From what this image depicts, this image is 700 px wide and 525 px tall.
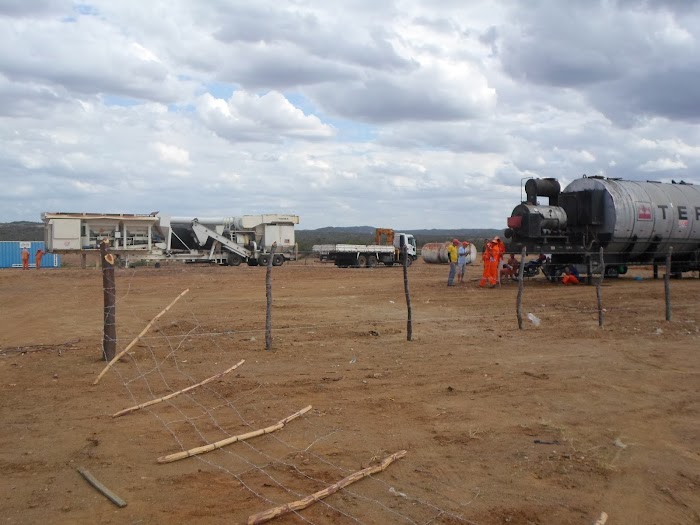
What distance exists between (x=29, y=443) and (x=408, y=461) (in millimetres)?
3744

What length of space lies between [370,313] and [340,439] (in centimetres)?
1015

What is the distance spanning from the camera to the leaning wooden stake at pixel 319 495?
5.17m

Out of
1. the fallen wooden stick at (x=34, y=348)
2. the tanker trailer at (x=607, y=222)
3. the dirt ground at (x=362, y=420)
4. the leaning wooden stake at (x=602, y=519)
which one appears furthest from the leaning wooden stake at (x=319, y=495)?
the tanker trailer at (x=607, y=222)

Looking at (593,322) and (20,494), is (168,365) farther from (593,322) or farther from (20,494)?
(593,322)

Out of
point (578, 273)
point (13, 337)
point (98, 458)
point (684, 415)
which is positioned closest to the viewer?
point (98, 458)

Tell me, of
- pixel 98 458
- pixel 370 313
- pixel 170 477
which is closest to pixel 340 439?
pixel 170 477

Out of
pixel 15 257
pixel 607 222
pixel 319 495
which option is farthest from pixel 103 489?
pixel 15 257

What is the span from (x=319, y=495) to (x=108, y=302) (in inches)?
234

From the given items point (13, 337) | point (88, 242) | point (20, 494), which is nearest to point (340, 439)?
point (20, 494)

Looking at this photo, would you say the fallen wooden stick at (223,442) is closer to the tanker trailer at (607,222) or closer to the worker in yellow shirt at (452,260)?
the worker in yellow shirt at (452,260)

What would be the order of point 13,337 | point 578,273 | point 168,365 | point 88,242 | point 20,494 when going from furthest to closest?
point 88,242, point 578,273, point 13,337, point 168,365, point 20,494

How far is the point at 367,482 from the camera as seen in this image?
6059 millimetres

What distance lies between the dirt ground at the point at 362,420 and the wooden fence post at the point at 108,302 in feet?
1.20

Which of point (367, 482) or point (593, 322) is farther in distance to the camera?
point (593, 322)
